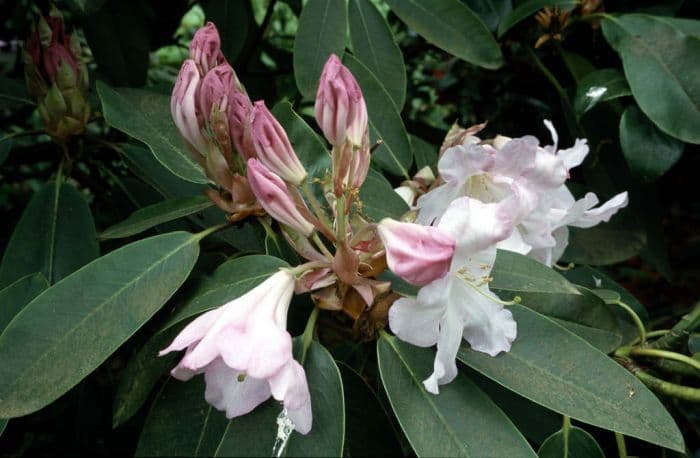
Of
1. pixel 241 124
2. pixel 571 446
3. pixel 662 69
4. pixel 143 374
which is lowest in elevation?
pixel 571 446

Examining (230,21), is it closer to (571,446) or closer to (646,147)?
(646,147)

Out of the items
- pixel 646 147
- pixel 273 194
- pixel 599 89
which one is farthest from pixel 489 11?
pixel 273 194

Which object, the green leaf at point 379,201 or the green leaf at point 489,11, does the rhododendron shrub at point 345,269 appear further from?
the green leaf at point 489,11

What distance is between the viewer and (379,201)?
0.85 meters

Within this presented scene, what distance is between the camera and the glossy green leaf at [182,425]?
0.63 m

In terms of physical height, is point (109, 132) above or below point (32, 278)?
below

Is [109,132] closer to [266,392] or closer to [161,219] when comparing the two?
[161,219]

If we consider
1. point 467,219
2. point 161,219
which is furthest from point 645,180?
point 161,219

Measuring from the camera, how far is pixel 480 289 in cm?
70

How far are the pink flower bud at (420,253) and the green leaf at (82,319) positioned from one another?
0.80ft

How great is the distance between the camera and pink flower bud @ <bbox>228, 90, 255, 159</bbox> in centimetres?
71

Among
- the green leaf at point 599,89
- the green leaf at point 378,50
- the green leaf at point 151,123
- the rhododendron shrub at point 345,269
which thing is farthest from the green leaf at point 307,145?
the green leaf at point 599,89

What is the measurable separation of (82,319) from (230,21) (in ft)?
2.36

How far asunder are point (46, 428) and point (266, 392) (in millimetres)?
965
